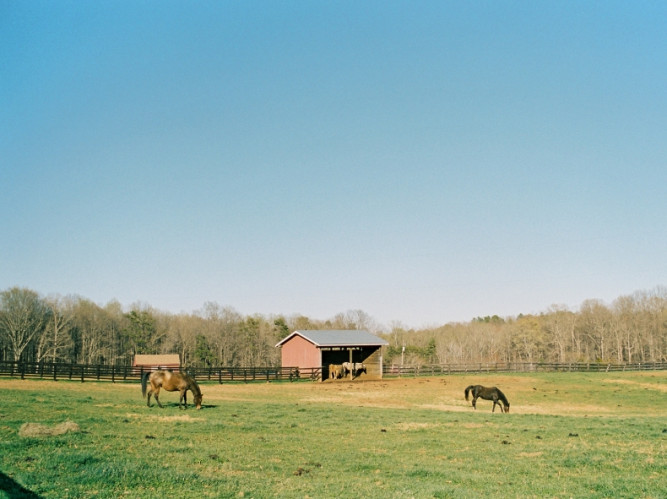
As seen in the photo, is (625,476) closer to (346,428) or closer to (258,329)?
(346,428)

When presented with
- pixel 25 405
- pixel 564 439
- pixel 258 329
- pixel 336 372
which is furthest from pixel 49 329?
pixel 564 439

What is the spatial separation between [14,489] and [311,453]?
21.1 ft

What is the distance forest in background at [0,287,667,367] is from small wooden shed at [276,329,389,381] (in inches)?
924

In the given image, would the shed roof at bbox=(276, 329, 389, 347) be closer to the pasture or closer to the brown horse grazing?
the pasture

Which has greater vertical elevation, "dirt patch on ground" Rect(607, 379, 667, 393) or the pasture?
the pasture

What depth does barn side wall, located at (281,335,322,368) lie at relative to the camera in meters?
50.9

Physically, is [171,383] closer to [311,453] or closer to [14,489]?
[311,453]

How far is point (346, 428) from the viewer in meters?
17.0

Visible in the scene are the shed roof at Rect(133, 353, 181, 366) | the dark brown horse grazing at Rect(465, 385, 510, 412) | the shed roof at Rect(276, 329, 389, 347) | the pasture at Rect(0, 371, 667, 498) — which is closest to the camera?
the pasture at Rect(0, 371, 667, 498)

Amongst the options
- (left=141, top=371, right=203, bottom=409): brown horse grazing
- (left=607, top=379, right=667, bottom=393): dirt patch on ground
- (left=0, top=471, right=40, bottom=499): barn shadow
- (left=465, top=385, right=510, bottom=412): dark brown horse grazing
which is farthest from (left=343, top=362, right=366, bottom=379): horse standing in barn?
(left=0, top=471, right=40, bottom=499): barn shadow

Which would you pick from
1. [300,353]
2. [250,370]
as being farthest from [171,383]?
[300,353]

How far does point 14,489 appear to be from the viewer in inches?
297

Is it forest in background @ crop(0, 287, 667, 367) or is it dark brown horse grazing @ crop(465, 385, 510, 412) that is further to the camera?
forest in background @ crop(0, 287, 667, 367)

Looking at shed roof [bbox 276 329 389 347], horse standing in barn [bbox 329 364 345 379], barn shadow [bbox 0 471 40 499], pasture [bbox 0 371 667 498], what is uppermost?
shed roof [bbox 276 329 389 347]
